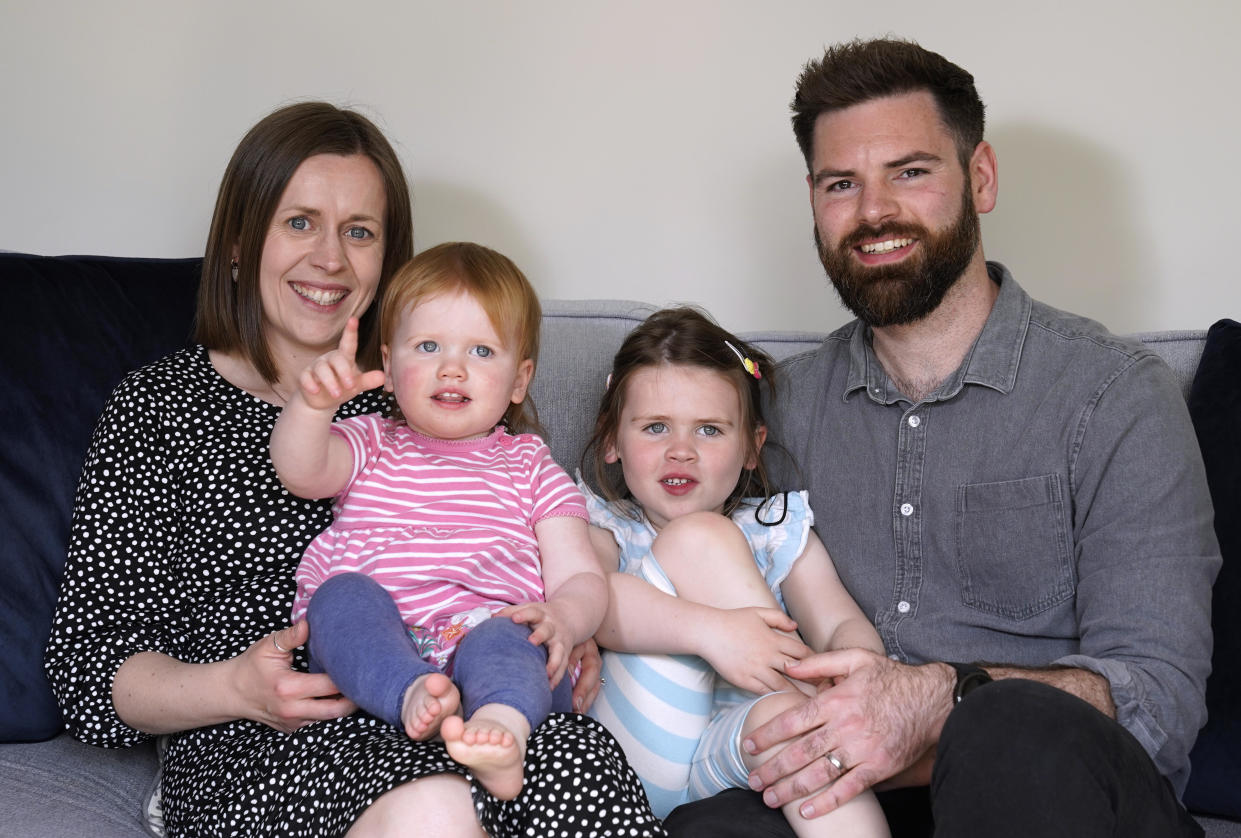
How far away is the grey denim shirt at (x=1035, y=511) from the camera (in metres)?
1.65

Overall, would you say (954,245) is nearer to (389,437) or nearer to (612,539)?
(612,539)

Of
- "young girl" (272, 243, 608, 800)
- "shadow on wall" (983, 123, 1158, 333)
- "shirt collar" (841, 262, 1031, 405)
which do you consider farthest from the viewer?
"shadow on wall" (983, 123, 1158, 333)

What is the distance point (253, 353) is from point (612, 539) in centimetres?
63

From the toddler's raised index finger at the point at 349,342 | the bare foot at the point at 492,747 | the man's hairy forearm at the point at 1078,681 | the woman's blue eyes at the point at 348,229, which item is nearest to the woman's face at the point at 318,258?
the woman's blue eyes at the point at 348,229

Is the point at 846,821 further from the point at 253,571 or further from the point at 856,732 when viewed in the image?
the point at 253,571

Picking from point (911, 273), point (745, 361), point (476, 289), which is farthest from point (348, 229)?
point (911, 273)

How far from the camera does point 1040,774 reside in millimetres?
1237

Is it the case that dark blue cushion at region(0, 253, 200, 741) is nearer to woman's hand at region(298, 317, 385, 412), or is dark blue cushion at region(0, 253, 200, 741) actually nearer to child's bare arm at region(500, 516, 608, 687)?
woman's hand at region(298, 317, 385, 412)

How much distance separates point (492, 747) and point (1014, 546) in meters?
0.91

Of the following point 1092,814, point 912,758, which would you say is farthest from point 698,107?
point 1092,814

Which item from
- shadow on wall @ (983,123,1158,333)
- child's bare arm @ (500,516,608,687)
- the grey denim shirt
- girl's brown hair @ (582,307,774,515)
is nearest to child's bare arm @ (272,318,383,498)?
child's bare arm @ (500,516,608,687)

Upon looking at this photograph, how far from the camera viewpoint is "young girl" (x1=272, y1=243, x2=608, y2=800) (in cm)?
145

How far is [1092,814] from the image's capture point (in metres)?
1.22

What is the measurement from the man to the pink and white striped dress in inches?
15.4
